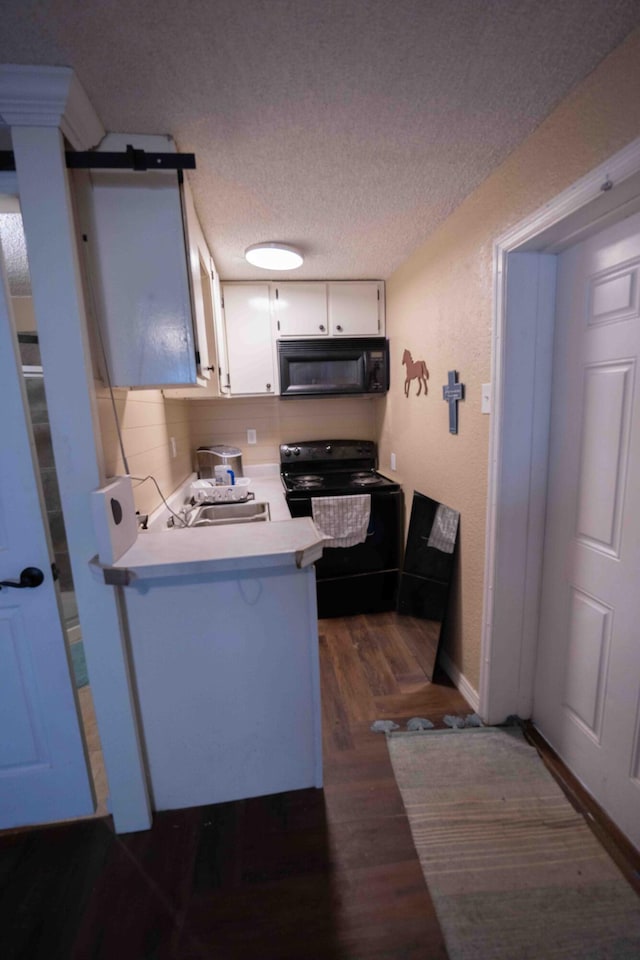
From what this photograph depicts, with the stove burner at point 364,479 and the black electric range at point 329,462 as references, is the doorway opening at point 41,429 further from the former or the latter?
the stove burner at point 364,479

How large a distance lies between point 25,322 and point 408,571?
2.55m

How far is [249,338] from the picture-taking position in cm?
261

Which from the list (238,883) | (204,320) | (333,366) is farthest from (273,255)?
(238,883)

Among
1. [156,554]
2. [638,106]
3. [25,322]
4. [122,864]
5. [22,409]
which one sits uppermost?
[638,106]

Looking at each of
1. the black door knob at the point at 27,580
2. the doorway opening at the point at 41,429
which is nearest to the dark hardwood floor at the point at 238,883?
→ the doorway opening at the point at 41,429

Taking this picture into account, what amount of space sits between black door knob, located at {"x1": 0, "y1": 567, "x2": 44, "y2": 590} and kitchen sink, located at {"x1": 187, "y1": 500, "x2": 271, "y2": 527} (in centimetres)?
87

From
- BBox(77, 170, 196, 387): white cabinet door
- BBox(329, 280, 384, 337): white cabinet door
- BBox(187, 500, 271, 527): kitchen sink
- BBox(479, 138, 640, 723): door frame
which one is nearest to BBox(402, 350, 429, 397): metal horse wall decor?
BBox(329, 280, 384, 337): white cabinet door

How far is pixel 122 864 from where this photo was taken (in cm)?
119

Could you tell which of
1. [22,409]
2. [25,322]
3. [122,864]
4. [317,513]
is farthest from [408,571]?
[25,322]

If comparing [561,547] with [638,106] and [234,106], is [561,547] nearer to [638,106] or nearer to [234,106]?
[638,106]

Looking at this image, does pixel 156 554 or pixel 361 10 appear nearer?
pixel 361 10

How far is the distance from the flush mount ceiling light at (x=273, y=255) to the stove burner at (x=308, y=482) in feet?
4.40

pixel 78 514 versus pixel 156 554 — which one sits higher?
pixel 78 514

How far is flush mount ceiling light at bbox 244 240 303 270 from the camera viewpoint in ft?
6.44
